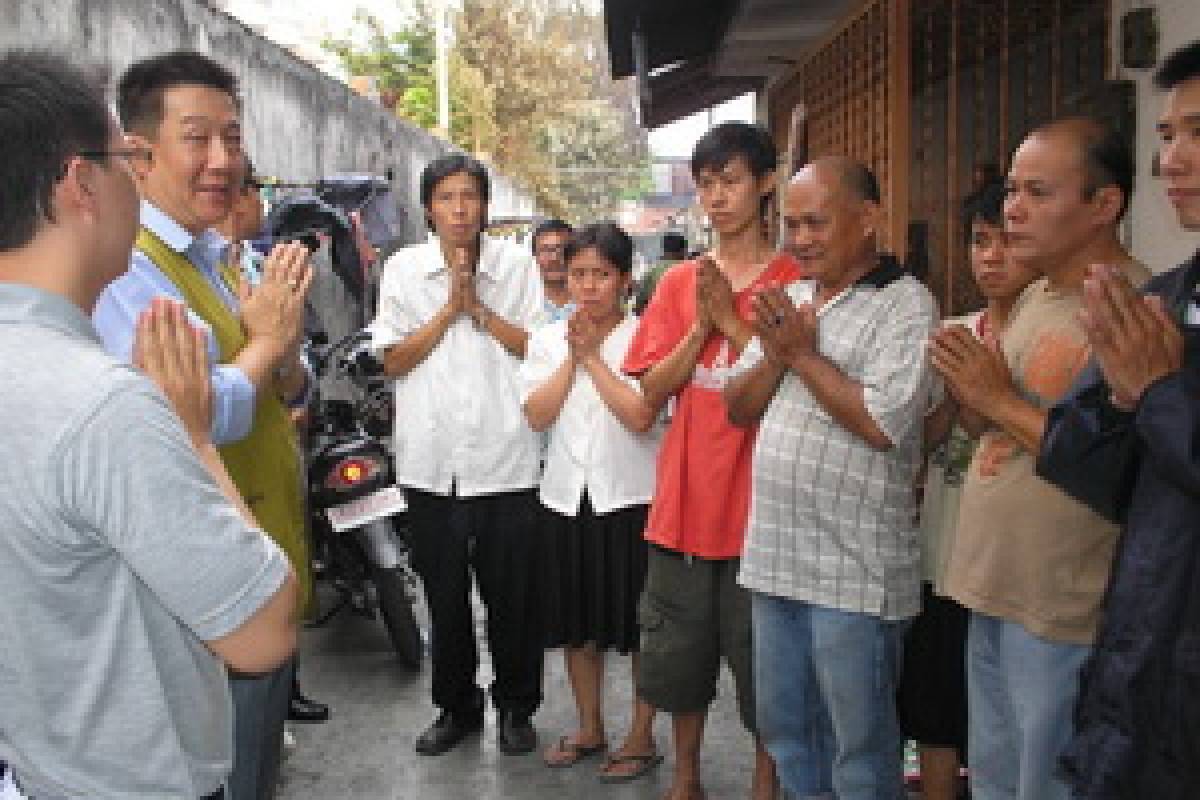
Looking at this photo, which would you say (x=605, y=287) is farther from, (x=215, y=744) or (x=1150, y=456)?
(x=215, y=744)

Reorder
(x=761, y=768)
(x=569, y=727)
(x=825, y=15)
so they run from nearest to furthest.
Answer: (x=761, y=768) → (x=569, y=727) → (x=825, y=15)

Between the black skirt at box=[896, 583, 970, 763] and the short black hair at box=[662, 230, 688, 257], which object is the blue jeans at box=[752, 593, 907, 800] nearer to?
the black skirt at box=[896, 583, 970, 763]

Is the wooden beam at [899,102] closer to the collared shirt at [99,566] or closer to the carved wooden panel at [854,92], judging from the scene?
the carved wooden panel at [854,92]

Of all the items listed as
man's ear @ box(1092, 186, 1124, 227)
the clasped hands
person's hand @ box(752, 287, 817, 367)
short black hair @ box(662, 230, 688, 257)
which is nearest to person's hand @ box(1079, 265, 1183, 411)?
the clasped hands

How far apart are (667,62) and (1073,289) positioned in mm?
6783

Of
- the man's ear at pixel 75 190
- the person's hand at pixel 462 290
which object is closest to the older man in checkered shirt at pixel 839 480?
the person's hand at pixel 462 290

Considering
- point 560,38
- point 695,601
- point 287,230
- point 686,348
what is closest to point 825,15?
point 287,230

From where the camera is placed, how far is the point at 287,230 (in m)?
5.48

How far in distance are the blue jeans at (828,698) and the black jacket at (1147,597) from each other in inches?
27.3

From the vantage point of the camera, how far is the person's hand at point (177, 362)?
1.44m

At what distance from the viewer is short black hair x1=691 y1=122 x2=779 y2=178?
112 inches

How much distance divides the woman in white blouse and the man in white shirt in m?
0.13

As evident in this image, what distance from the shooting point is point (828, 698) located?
2.47m

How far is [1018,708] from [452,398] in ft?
7.16
